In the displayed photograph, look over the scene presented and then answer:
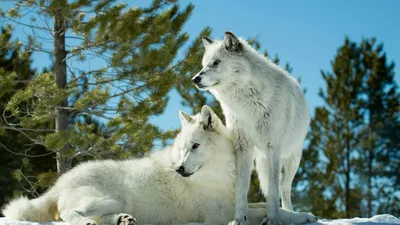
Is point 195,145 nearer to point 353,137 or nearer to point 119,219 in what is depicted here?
point 119,219

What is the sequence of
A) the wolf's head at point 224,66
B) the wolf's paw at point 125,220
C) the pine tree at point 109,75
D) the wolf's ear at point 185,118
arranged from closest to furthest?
the wolf's paw at point 125,220
the wolf's head at point 224,66
the wolf's ear at point 185,118
the pine tree at point 109,75

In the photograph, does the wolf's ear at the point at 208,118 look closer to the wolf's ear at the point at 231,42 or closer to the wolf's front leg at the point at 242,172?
the wolf's front leg at the point at 242,172

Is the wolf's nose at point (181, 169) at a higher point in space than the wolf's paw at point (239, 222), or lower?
higher

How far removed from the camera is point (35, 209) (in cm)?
378

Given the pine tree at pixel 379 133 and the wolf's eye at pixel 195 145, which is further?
the pine tree at pixel 379 133

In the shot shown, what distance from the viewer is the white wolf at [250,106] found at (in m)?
3.70

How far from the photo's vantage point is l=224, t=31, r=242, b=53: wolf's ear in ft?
12.5

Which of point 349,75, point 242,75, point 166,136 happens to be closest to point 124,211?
point 242,75

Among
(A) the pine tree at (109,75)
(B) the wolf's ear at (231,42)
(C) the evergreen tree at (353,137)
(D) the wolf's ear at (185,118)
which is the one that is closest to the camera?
(B) the wolf's ear at (231,42)

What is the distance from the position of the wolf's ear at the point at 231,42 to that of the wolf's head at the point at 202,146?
53 centimetres

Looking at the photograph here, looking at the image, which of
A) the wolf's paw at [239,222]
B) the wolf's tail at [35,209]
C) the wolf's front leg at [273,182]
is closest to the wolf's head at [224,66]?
the wolf's front leg at [273,182]

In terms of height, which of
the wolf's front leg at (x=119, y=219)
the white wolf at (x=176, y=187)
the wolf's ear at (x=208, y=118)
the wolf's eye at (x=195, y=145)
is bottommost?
the wolf's front leg at (x=119, y=219)

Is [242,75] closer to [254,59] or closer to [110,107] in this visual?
[254,59]

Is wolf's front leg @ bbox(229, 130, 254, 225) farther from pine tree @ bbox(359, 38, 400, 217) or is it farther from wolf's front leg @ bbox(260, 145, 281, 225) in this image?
pine tree @ bbox(359, 38, 400, 217)
